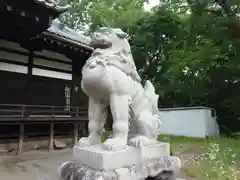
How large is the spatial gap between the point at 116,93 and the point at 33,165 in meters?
4.67

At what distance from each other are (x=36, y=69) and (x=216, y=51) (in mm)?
6565

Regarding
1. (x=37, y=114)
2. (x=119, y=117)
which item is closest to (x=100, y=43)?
(x=119, y=117)

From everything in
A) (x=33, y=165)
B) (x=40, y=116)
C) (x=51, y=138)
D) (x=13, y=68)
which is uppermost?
(x=13, y=68)

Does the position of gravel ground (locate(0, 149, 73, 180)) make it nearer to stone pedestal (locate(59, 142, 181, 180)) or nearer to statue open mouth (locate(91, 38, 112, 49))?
stone pedestal (locate(59, 142, 181, 180))

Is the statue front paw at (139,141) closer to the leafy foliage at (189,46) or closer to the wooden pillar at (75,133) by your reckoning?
the wooden pillar at (75,133)

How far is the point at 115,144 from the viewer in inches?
86.3

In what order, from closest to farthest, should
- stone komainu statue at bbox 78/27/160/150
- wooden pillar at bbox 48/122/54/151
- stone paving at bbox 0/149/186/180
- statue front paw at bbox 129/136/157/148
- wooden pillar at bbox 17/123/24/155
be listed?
stone komainu statue at bbox 78/27/160/150 < statue front paw at bbox 129/136/157/148 < stone paving at bbox 0/149/186/180 < wooden pillar at bbox 17/123/24/155 < wooden pillar at bbox 48/122/54/151

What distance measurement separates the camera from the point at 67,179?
7.49 feet

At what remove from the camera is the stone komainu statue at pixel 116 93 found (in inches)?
87.7

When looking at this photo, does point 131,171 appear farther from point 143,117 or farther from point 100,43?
→ point 100,43

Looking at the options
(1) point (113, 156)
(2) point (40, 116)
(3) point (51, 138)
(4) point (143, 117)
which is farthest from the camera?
(3) point (51, 138)

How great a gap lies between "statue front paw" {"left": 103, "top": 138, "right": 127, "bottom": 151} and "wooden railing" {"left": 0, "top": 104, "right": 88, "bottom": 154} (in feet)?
16.9

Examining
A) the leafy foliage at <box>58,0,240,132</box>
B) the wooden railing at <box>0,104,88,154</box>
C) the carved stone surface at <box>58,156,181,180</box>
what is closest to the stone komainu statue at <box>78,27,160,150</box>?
the carved stone surface at <box>58,156,181,180</box>

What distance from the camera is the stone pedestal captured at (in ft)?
6.82
